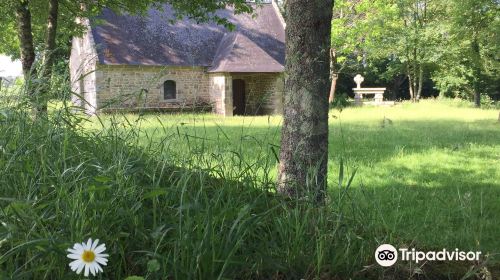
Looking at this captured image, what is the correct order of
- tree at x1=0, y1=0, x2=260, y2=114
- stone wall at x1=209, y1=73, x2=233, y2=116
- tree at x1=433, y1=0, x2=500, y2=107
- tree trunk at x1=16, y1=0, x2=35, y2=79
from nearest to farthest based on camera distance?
tree at x1=0, y1=0, x2=260, y2=114 < tree trunk at x1=16, y1=0, x2=35, y2=79 < stone wall at x1=209, y1=73, x2=233, y2=116 < tree at x1=433, y1=0, x2=500, y2=107

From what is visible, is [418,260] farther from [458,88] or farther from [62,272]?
[458,88]

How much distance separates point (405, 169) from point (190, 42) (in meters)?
18.4

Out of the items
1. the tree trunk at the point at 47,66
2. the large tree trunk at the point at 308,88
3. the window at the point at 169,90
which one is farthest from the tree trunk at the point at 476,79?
the large tree trunk at the point at 308,88

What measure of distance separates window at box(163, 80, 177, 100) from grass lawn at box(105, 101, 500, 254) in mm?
13120

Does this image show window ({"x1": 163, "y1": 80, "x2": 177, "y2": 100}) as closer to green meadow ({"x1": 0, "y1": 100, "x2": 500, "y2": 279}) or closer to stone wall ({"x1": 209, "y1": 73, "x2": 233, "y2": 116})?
stone wall ({"x1": 209, "y1": 73, "x2": 233, "y2": 116})

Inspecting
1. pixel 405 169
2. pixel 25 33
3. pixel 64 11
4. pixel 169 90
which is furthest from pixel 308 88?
pixel 169 90

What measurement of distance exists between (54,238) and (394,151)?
290 inches

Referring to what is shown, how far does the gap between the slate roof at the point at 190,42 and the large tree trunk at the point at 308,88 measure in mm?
16986

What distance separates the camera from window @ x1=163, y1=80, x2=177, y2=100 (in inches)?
877

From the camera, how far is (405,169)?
6406 mm

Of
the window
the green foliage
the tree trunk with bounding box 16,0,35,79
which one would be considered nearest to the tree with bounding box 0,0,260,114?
the tree trunk with bounding box 16,0,35,79

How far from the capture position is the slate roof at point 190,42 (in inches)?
808

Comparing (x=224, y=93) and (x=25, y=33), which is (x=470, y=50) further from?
(x=25, y=33)

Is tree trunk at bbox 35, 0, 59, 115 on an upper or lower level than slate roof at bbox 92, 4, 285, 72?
lower
